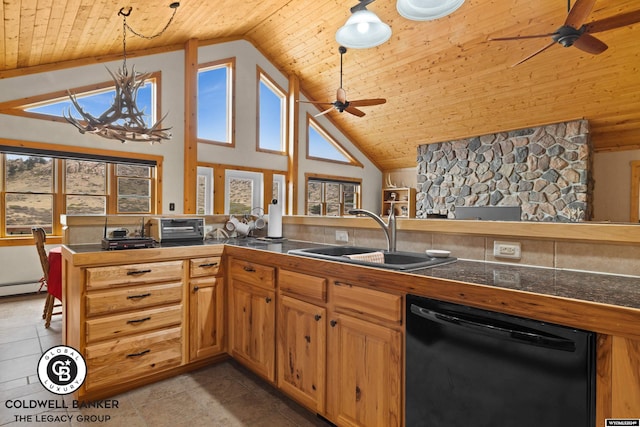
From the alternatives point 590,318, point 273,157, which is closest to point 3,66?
point 273,157

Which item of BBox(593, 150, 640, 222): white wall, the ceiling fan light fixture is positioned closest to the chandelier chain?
the ceiling fan light fixture

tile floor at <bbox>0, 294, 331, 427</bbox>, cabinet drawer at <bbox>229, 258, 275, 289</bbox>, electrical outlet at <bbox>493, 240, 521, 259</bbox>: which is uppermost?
electrical outlet at <bbox>493, 240, 521, 259</bbox>

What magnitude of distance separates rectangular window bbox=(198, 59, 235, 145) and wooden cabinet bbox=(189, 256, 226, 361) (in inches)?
163

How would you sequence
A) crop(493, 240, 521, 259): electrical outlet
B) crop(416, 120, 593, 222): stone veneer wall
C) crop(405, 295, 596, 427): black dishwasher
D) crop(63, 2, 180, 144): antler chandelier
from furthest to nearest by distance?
crop(416, 120, 593, 222): stone veneer wall < crop(63, 2, 180, 144): antler chandelier < crop(493, 240, 521, 259): electrical outlet < crop(405, 295, 596, 427): black dishwasher

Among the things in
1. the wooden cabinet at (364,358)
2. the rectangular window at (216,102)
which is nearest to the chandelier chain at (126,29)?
the rectangular window at (216,102)

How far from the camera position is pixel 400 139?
7.70m

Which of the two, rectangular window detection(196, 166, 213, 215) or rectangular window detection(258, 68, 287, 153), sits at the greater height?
rectangular window detection(258, 68, 287, 153)

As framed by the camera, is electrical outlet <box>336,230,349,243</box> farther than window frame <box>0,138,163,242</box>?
No

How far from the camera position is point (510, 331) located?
1088 millimetres

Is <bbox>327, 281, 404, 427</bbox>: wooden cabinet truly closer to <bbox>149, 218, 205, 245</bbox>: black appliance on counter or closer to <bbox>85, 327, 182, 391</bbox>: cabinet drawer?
<bbox>85, 327, 182, 391</bbox>: cabinet drawer

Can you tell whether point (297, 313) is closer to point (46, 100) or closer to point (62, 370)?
point (62, 370)

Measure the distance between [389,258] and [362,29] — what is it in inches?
66.8

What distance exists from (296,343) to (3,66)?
204 inches

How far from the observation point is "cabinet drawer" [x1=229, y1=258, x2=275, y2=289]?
212 centimetres
